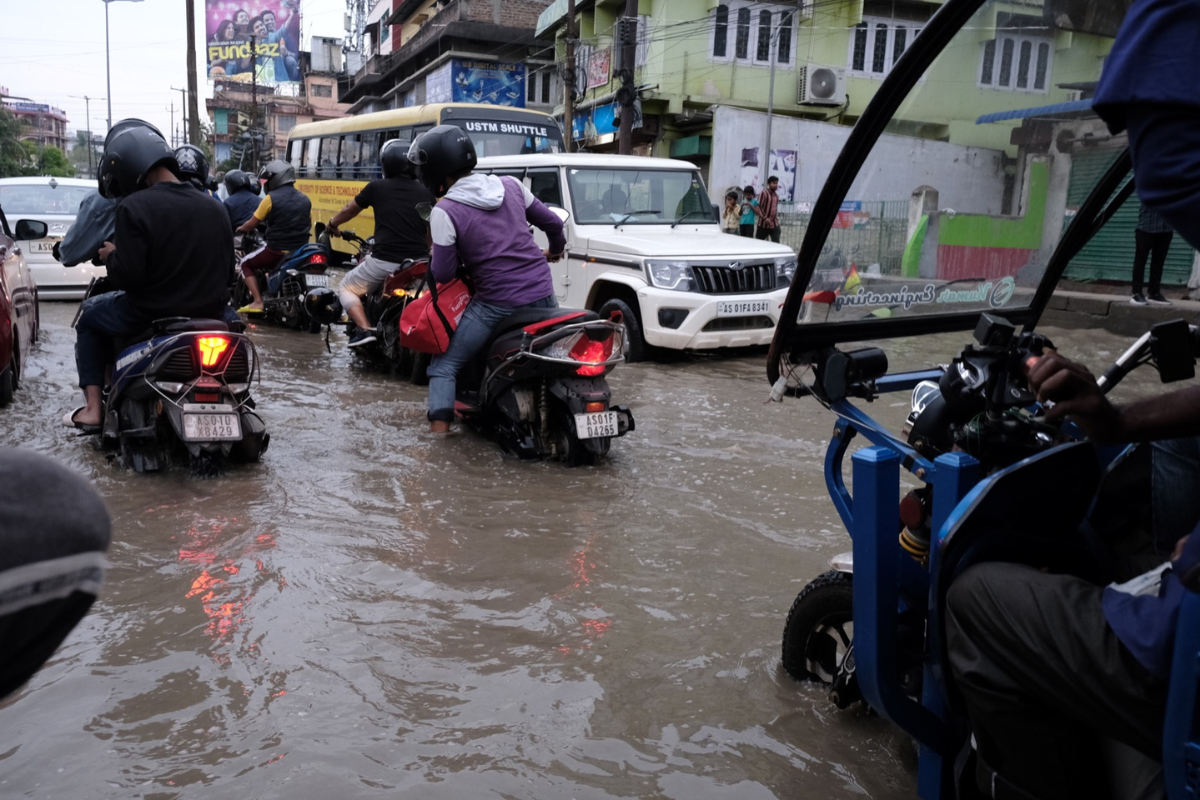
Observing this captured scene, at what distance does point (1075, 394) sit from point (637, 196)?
8.67m

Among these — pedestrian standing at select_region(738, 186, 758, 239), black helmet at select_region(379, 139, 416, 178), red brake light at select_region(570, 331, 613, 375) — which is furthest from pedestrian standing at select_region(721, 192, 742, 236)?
red brake light at select_region(570, 331, 613, 375)

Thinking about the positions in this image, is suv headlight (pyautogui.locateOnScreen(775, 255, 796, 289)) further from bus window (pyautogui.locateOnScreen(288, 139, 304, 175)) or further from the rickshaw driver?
bus window (pyautogui.locateOnScreen(288, 139, 304, 175))

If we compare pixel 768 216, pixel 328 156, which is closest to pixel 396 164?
pixel 768 216

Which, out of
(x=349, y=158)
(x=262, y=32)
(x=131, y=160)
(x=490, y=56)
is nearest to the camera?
(x=131, y=160)

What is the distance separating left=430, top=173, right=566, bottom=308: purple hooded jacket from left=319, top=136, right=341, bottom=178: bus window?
15.6m

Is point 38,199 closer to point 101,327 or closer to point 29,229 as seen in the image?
point 29,229

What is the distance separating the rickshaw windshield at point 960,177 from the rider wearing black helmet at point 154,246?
375 centimetres

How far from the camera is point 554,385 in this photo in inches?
225

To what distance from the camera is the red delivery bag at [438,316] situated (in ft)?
19.8

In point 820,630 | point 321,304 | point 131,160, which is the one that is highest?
point 131,160

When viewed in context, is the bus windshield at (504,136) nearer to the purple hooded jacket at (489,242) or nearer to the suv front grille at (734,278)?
the suv front grille at (734,278)

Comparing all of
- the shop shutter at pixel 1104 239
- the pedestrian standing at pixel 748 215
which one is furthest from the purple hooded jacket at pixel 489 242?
the pedestrian standing at pixel 748 215

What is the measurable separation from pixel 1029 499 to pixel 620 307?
756 cm

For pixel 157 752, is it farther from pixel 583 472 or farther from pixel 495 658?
pixel 583 472
